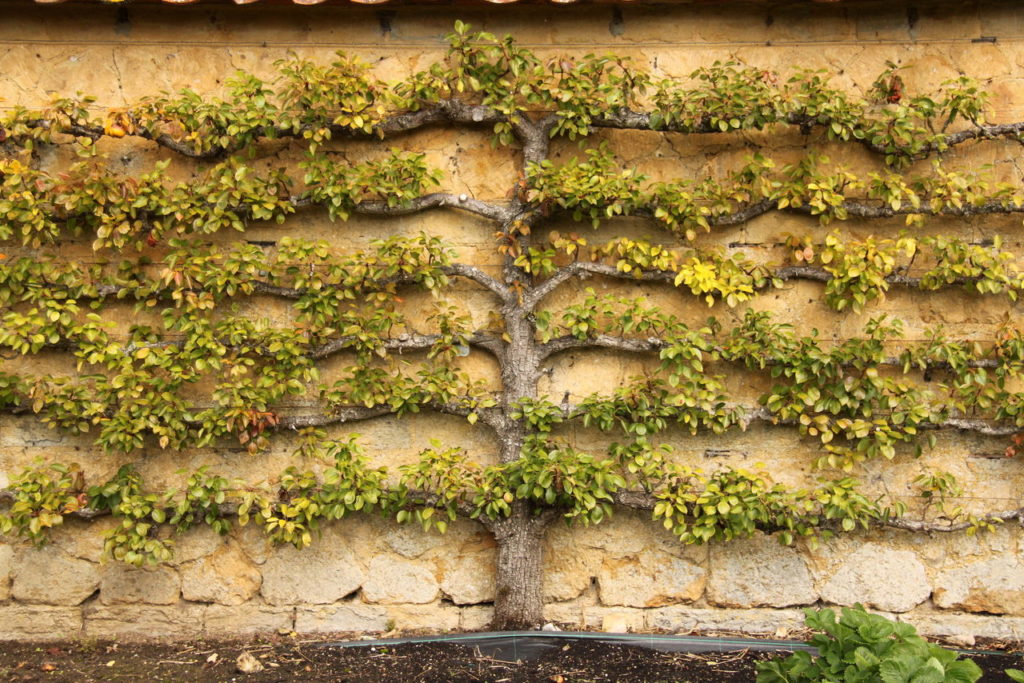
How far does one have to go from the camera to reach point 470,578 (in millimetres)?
3420

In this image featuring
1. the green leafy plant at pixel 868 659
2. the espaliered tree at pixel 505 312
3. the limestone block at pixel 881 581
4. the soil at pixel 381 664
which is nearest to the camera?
the green leafy plant at pixel 868 659

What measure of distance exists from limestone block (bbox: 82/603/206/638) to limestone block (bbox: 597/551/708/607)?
170 cm

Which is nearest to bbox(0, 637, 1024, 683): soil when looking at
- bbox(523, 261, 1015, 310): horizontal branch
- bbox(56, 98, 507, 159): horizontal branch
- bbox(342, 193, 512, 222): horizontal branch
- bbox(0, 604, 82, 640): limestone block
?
bbox(0, 604, 82, 640): limestone block

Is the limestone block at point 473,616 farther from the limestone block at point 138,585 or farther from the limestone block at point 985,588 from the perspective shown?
the limestone block at point 985,588

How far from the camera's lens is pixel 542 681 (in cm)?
290

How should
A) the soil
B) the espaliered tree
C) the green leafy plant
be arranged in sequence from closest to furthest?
the green leafy plant → the soil → the espaliered tree

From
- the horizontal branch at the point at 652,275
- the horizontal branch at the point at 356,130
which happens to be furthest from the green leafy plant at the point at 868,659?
the horizontal branch at the point at 356,130

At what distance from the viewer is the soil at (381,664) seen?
2.95 meters

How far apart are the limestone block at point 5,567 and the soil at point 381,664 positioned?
233 millimetres

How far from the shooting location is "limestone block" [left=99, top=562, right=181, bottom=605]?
3408 millimetres

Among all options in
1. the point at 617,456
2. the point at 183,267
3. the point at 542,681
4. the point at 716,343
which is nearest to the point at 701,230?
the point at 716,343

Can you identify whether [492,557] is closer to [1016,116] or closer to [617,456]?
[617,456]

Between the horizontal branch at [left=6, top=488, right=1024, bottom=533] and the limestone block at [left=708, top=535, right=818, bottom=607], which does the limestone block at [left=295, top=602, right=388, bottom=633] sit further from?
the limestone block at [left=708, top=535, right=818, bottom=607]

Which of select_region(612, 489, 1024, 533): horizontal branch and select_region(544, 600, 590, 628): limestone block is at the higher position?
select_region(612, 489, 1024, 533): horizontal branch
